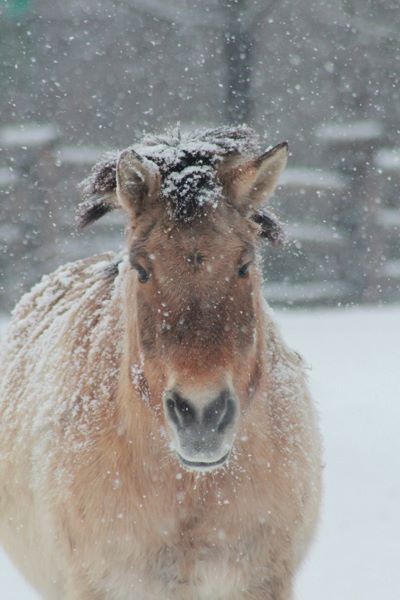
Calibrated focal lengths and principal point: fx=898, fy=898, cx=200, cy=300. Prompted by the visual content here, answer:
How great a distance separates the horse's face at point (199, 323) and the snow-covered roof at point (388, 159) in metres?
10.3

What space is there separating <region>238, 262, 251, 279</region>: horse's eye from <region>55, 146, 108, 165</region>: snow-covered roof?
9.69m

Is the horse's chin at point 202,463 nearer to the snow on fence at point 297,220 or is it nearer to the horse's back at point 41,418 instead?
the horse's back at point 41,418

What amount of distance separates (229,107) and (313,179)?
157 centimetres

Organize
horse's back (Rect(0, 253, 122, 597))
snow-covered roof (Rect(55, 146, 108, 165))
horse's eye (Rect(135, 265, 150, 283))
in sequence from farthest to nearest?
snow-covered roof (Rect(55, 146, 108, 165))
horse's back (Rect(0, 253, 122, 597))
horse's eye (Rect(135, 265, 150, 283))

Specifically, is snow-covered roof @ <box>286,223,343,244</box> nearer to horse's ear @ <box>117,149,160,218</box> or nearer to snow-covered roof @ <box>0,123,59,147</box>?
snow-covered roof @ <box>0,123,59,147</box>

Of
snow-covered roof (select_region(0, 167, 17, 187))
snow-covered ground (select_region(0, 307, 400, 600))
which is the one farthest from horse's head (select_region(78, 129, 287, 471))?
snow-covered roof (select_region(0, 167, 17, 187))

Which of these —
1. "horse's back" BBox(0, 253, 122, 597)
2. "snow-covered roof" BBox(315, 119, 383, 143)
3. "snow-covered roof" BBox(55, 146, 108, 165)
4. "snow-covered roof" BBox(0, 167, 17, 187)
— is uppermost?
"horse's back" BBox(0, 253, 122, 597)

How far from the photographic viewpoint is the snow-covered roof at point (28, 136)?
12055mm

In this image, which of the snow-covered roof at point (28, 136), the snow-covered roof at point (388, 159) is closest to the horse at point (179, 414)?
the snow-covered roof at point (28, 136)

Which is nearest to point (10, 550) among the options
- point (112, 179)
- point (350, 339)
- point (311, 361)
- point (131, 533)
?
point (131, 533)

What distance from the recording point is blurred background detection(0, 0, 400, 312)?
12.4 meters

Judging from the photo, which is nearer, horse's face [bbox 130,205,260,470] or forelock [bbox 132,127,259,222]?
horse's face [bbox 130,205,260,470]

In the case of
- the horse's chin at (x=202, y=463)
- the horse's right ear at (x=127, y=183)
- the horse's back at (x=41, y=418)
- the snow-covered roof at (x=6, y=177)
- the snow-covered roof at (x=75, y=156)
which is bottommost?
the snow-covered roof at (x=6, y=177)

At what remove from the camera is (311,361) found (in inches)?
391
